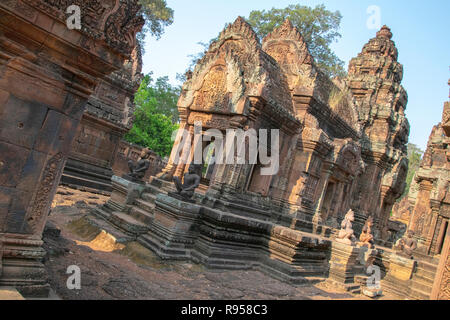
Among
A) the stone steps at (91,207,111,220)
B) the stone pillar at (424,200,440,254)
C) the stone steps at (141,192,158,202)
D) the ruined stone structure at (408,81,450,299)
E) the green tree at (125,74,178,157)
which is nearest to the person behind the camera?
the stone steps at (91,207,111,220)

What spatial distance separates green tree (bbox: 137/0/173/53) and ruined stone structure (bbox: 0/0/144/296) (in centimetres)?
2338

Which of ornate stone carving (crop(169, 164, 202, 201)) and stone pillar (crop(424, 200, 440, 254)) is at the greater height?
stone pillar (crop(424, 200, 440, 254))

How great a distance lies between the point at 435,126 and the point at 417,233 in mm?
5762

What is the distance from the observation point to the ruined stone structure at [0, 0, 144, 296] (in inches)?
117

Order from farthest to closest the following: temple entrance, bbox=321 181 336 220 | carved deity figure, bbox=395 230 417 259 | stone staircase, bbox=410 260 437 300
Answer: temple entrance, bbox=321 181 336 220
carved deity figure, bbox=395 230 417 259
stone staircase, bbox=410 260 437 300

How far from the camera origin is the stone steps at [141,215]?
766 cm

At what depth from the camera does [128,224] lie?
23.9ft

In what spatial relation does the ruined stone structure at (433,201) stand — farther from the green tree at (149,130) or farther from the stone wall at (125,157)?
the green tree at (149,130)

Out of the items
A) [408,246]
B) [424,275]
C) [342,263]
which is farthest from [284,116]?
[424,275]

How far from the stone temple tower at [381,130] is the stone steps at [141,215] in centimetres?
1143

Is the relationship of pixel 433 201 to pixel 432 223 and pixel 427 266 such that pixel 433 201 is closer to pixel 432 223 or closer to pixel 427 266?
pixel 432 223

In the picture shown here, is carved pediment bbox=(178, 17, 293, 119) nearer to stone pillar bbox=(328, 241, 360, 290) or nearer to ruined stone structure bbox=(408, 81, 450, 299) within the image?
stone pillar bbox=(328, 241, 360, 290)

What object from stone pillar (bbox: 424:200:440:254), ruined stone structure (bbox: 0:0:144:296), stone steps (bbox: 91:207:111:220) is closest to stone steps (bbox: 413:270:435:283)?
stone pillar (bbox: 424:200:440:254)

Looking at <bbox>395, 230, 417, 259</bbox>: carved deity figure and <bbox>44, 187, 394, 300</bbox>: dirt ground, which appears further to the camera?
<bbox>395, 230, 417, 259</bbox>: carved deity figure
